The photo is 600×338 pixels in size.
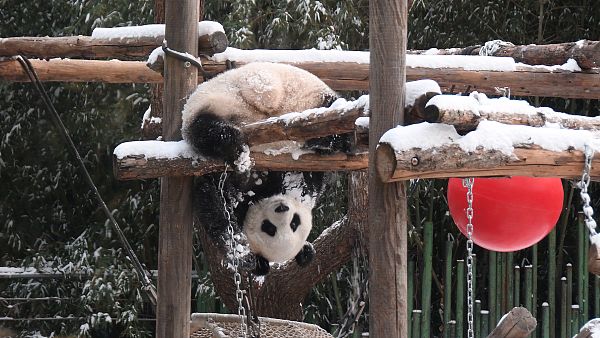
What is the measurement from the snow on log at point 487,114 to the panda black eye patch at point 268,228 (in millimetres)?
1157

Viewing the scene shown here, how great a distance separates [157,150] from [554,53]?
1693 millimetres

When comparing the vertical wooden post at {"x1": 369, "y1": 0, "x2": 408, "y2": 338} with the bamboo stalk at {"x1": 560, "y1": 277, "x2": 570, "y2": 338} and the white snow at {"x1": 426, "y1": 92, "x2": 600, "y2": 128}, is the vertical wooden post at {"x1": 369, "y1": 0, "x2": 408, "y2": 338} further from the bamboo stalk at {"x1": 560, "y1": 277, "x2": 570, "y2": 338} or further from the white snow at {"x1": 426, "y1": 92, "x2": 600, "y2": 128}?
the bamboo stalk at {"x1": 560, "y1": 277, "x2": 570, "y2": 338}

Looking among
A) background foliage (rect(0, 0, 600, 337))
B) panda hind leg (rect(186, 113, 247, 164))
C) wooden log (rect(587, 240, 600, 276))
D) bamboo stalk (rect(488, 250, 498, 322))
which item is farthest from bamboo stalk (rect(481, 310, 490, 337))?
wooden log (rect(587, 240, 600, 276))

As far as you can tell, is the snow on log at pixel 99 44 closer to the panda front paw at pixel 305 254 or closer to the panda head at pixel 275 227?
the panda head at pixel 275 227

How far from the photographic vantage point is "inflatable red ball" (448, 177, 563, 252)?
2645 millimetres

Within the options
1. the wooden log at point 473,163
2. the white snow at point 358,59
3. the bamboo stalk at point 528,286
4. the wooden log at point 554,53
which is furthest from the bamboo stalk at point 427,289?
the wooden log at point 473,163

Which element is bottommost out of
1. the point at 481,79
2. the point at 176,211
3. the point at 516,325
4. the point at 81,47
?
the point at 516,325

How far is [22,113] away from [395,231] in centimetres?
450

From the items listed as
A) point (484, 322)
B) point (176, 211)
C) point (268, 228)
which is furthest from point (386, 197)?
point (484, 322)

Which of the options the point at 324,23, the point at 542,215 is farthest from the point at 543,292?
the point at 542,215

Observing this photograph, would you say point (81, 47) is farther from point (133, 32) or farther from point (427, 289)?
point (427, 289)

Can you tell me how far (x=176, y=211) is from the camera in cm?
282

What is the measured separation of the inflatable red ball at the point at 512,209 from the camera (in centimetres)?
264

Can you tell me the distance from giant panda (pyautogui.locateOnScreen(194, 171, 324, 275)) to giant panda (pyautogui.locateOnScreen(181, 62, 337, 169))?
0.21m
